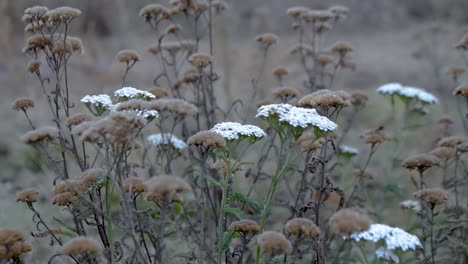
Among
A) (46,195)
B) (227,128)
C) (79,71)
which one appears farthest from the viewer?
(79,71)

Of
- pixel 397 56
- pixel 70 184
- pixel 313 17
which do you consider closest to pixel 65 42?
pixel 70 184

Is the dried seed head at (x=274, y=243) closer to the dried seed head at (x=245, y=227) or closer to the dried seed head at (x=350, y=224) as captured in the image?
the dried seed head at (x=350, y=224)

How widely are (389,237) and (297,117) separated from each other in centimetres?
66

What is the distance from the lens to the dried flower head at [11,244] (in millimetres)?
2355

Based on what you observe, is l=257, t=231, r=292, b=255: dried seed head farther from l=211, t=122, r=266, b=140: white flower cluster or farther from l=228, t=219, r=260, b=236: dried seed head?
l=211, t=122, r=266, b=140: white flower cluster

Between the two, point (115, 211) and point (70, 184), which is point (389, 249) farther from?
point (115, 211)

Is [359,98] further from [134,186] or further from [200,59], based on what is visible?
[134,186]

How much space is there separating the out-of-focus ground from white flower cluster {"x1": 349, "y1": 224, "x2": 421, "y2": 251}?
7.19ft

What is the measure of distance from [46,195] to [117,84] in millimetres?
3624

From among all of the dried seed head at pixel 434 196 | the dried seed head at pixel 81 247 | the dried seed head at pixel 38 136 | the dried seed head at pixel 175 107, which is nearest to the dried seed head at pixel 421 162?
the dried seed head at pixel 434 196

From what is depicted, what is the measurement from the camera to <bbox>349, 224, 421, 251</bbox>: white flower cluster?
7.55 ft

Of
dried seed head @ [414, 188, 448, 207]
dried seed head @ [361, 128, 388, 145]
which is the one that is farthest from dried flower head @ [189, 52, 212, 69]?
dried seed head @ [414, 188, 448, 207]

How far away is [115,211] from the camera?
4.98 m

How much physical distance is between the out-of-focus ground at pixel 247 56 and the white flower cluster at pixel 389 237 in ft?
7.19
